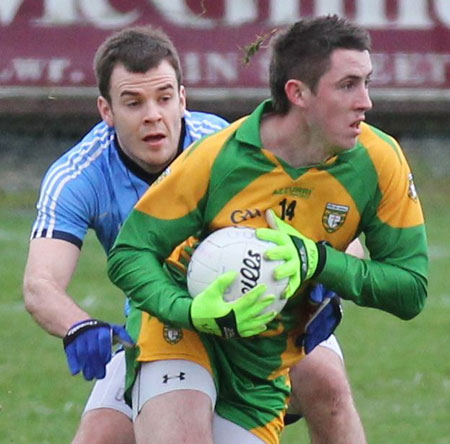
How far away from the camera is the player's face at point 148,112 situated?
221 inches

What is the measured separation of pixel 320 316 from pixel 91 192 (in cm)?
105

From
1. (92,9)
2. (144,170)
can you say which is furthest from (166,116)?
(92,9)

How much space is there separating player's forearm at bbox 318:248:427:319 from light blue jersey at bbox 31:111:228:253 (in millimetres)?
1061

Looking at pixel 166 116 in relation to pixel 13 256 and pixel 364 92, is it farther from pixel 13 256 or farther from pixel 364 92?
pixel 13 256

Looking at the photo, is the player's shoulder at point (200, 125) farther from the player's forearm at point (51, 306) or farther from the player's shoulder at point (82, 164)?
the player's forearm at point (51, 306)

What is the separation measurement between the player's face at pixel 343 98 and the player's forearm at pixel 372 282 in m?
0.37

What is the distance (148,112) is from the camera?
5625 millimetres

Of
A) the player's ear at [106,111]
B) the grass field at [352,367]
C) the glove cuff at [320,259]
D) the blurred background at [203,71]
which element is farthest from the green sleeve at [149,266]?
the blurred background at [203,71]

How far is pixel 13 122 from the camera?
14977 mm

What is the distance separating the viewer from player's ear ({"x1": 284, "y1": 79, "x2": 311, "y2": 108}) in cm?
495

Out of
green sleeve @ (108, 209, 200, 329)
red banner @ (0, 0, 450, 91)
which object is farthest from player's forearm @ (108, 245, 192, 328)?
red banner @ (0, 0, 450, 91)

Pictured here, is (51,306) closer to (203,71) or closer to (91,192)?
(91,192)

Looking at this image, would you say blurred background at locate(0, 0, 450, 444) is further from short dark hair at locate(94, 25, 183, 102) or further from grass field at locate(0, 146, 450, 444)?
short dark hair at locate(94, 25, 183, 102)

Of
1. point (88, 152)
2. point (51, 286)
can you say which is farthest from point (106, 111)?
point (51, 286)
